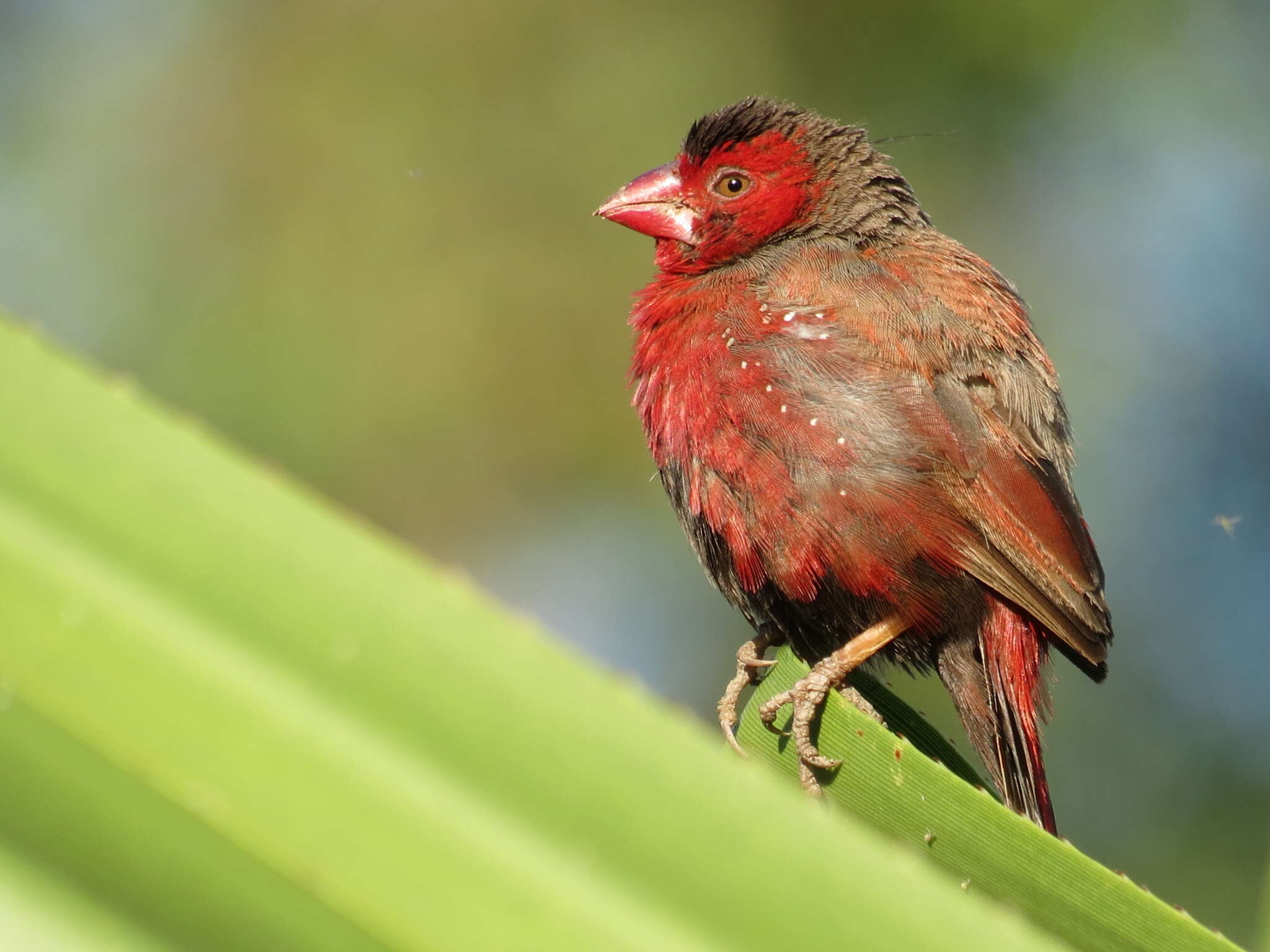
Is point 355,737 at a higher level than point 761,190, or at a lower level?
lower

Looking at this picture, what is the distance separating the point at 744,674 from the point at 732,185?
5.32 ft

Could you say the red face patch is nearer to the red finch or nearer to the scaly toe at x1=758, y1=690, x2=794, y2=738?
the red finch

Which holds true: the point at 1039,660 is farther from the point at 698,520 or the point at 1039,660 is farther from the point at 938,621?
the point at 698,520

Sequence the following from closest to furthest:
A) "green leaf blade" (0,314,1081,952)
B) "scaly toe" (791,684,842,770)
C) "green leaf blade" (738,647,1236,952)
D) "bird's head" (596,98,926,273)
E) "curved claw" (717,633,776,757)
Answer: "green leaf blade" (0,314,1081,952) → "green leaf blade" (738,647,1236,952) → "scaly toe" (791,684,842,770) → "curved claw" (717,633,776,757) → "bird's head" (596,98,926,273)

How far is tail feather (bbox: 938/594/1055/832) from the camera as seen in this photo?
354 centimetres

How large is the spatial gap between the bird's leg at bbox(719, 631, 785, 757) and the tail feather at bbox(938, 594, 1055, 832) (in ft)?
1.72

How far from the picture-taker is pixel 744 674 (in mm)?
3650

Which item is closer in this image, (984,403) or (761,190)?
(984,403)

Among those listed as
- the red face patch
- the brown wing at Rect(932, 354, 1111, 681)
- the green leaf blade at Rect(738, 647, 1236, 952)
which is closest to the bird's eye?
the red face patch

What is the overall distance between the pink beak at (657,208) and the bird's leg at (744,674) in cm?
127

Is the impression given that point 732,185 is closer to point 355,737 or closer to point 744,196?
point 744,196

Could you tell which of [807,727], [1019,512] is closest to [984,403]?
[1019,512]

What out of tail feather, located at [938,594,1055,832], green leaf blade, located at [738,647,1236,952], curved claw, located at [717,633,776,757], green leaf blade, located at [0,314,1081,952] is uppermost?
tail feather, located at [938,594,1055,832]

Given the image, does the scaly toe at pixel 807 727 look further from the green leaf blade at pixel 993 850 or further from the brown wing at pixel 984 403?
the brown wing at pixel 984 403
